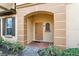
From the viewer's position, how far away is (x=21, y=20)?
257 cm

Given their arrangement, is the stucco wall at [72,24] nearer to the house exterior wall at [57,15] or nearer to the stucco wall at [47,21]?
the house exterior wall at [57,15]

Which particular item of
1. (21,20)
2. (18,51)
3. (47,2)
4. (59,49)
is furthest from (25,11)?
(59,49)

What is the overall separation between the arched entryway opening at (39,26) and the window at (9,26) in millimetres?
193

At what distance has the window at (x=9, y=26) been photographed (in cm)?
257

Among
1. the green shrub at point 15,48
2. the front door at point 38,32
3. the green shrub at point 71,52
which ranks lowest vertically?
the green shrub at point 71,52

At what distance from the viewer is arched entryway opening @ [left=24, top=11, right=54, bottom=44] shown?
97.7 inches

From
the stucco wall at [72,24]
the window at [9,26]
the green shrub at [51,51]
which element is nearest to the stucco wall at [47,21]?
the green shrub at [51,51]

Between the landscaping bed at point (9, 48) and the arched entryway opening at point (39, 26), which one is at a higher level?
the arched entryway opening at point (39, 26)

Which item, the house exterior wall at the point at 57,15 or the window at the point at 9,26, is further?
the window at the point at 9,26

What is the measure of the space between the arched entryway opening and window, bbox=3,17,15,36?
0.63ft

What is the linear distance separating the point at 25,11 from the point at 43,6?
29cm

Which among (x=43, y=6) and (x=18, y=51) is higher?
(x=43, y=6)

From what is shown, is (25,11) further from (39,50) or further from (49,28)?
(39,50)

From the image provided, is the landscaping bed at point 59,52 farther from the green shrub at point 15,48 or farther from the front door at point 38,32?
the green shrub at point 15,48
